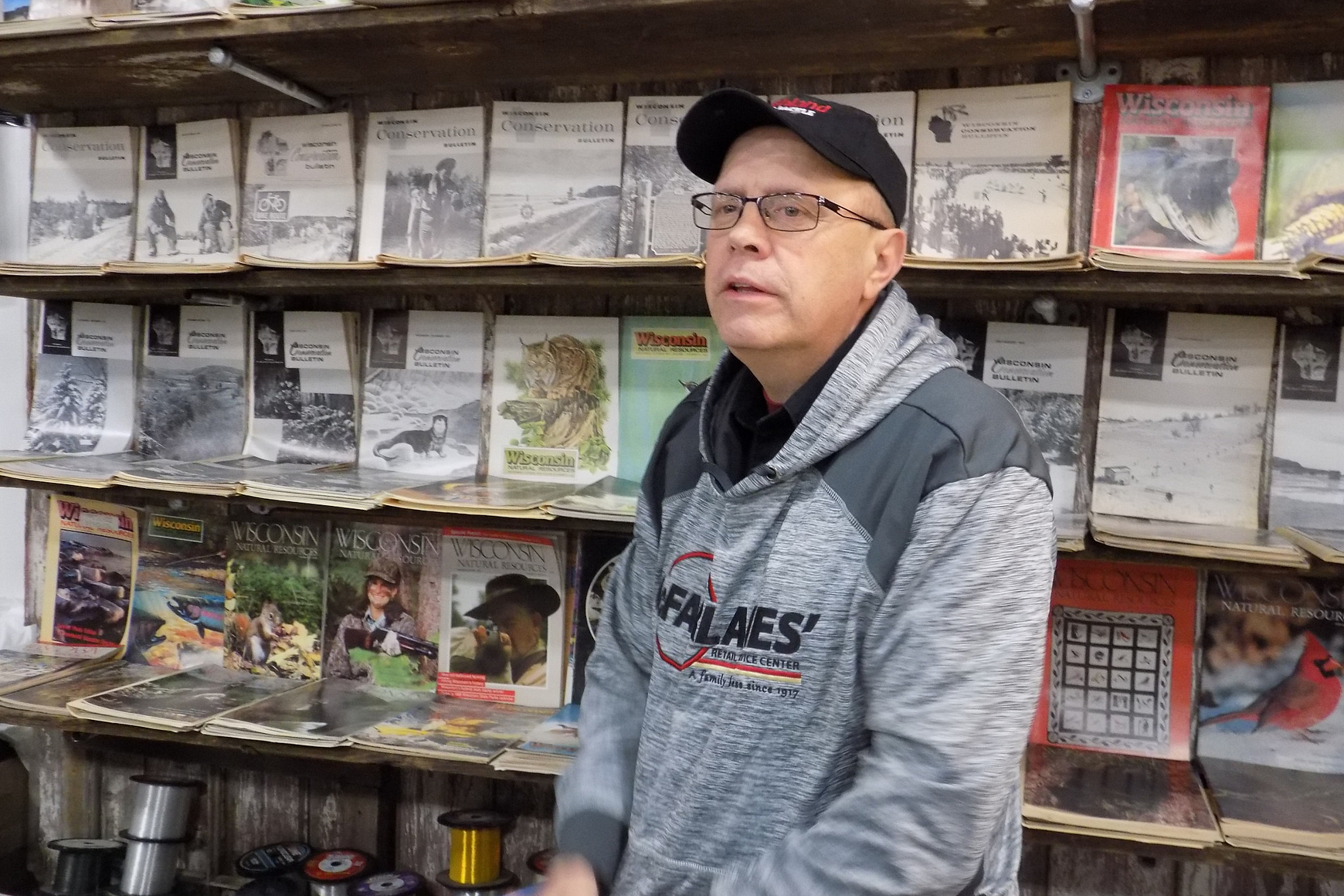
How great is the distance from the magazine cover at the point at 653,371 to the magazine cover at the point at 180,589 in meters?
0.86

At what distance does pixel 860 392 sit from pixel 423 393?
105 centimetres

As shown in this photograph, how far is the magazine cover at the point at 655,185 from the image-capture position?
161cm

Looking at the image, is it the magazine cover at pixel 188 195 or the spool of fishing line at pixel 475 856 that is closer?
the spool of fishing line at pixel 475 856

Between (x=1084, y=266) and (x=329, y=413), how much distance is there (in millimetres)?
1322

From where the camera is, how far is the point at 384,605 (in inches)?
71.2

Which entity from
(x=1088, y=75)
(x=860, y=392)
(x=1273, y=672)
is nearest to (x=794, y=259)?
(x=860, y=392)

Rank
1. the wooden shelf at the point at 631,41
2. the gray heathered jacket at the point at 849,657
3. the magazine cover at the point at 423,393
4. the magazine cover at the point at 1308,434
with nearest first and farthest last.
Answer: the gray heathered jacket at the point at 849,657 → the wooden shelf at the point at 631,41 → the magazine cover at the point at 1308,434 → the magazine cover at the point at 423,393

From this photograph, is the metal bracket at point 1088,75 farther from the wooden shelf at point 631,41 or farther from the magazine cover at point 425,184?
the magazine cover at point 425,184

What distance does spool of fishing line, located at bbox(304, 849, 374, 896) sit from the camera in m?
1.69

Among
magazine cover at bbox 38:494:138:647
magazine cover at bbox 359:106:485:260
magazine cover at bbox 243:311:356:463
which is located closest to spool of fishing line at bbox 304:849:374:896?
magazine cover at bbox 38:494:138:647

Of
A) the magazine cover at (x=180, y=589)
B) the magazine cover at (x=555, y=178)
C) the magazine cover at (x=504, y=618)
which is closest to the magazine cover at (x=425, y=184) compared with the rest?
the magazine cover at (x=555, y=178)

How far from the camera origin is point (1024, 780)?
1367mm

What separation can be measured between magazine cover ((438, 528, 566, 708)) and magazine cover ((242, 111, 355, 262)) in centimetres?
60

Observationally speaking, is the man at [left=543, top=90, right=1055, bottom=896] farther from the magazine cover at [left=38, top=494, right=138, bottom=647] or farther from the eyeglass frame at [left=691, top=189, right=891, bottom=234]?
the magazine cover at [left=38, top=494, right=138, bottom=647]
